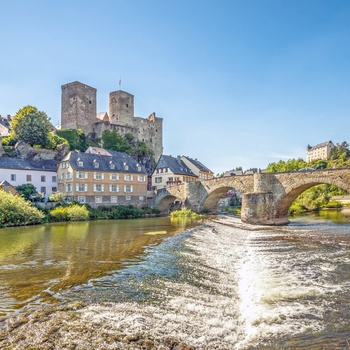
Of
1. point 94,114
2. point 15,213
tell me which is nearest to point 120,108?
point 94,114

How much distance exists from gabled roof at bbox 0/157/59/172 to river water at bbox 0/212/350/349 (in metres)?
27.8

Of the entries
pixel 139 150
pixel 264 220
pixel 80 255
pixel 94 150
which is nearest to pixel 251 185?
pixel 264 220

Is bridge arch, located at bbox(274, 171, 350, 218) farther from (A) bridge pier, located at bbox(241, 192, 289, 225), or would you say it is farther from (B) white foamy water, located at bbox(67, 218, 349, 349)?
(B) white foamy water, located at bbox(67, 218, 349, 349)

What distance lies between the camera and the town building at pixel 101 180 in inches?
1524

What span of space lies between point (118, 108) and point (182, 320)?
6639cm

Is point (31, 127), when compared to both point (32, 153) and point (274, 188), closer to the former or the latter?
point (32, 153)

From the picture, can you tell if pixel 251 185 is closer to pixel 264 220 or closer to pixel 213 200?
pixel 264 220

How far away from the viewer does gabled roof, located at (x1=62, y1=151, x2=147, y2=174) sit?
3972cm

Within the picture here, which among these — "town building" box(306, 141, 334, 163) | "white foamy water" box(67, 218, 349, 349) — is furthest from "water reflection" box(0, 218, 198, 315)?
"town building" box(306, 141, 334, 163)

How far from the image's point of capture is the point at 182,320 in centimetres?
590

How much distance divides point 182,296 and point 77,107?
5932cm

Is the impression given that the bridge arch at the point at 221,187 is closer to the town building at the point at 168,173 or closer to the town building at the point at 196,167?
the town building at the point at 168,173

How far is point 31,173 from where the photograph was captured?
130 feet

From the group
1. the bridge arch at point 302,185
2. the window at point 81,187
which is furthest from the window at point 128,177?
the bridge arch at point 302,185
